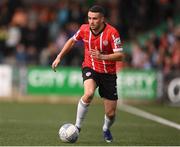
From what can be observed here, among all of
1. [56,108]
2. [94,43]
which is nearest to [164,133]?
[94,43]

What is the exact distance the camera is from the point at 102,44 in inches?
479

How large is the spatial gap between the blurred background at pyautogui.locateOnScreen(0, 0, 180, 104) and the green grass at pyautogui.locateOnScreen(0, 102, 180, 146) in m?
1.28

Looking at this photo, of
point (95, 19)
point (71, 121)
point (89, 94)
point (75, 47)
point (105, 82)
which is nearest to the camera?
point (95, 19)

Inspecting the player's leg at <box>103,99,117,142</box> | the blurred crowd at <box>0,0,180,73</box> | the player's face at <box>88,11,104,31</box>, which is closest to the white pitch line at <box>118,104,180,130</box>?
the blurred crowd at <box>0,0,180,73</box>

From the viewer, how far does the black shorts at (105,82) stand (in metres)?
12.4

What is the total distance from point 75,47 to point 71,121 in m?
8.71

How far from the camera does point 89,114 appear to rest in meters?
19.3

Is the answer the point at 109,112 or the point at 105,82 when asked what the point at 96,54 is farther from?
the point at 109,112

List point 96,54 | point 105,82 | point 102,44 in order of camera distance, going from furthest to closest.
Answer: point 105,82
point 102,44
point 96,54

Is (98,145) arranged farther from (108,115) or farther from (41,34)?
(41,34)

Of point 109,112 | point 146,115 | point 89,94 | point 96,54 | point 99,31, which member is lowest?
point 146,115

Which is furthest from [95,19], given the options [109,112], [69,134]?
[69,134]

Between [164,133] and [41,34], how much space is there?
1226cm

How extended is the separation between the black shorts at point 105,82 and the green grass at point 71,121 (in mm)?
756
